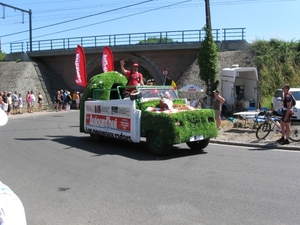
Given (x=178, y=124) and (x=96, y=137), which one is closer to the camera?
(x=178, y=124)

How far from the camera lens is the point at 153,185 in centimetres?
671

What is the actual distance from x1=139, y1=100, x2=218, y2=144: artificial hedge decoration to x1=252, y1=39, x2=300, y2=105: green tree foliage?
48.3 ft

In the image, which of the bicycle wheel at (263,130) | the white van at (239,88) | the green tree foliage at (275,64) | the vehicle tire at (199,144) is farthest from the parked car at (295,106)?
the vehicle tire at (199,144)

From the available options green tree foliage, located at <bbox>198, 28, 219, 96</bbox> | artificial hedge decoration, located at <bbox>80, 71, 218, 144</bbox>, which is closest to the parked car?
green tree foliage, located at <bbox>198, 28, 219, 96</bbox>

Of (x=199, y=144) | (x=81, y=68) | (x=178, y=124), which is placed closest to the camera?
(x=178, y=124)

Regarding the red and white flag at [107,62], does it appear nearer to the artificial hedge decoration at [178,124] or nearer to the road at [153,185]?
the road at [153,185]

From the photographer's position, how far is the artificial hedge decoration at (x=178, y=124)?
9.03 m

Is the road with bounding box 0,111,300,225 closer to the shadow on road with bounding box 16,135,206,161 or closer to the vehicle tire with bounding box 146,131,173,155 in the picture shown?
the shadow on road with bounding box 16,135,206,161

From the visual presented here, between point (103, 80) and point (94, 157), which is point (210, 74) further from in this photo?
point (94, 157)

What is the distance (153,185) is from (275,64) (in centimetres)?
2278

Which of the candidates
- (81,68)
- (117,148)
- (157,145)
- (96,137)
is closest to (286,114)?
(157,145)

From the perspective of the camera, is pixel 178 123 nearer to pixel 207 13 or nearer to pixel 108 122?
pixel 108 122

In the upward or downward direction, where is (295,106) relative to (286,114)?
upward

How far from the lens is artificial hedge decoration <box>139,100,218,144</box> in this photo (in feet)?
29.6
